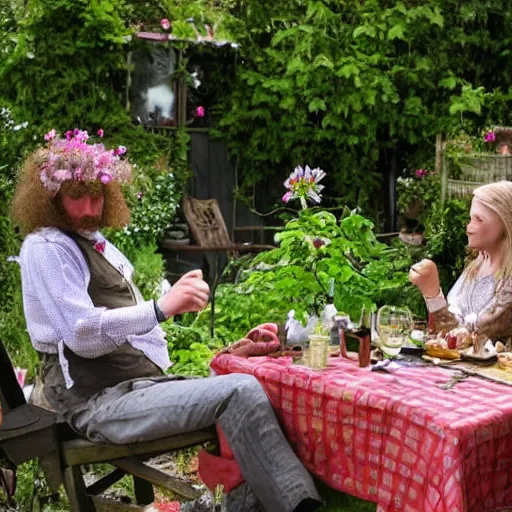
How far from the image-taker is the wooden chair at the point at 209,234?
912cm

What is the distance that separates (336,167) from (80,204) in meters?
6.28

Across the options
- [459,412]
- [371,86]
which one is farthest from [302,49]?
[459,412]

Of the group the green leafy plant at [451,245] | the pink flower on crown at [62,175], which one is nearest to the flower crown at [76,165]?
the pink flower on crown at [62,175]

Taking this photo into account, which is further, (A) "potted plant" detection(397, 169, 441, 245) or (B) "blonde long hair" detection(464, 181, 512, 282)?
(A) "potted plant" detection(397, 169, 441, 245)

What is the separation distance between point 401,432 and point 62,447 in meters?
1.30

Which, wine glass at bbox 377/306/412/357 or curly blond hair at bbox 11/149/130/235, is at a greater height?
curly blond hair at bbox 11/149/130/235

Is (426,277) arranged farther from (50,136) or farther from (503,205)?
(50,136)

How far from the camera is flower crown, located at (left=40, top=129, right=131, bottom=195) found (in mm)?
3410

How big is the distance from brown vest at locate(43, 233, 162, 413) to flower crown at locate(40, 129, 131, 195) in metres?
0.22

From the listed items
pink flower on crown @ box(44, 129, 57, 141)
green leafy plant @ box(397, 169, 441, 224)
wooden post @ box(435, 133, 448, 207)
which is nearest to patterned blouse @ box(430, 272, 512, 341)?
pink flower on crown @ box(44, 129, 57, 141)

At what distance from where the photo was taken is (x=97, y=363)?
131 inches

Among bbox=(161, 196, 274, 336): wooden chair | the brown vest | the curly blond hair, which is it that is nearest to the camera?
the brown vest

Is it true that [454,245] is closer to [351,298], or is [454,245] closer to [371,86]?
[351,298]

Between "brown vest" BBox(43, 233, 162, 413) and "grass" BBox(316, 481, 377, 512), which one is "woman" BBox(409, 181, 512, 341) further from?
"brown vest" BBox(43, 233, 162, 413)
